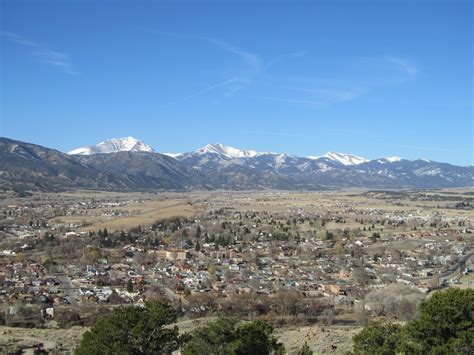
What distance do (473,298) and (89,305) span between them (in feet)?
78.5

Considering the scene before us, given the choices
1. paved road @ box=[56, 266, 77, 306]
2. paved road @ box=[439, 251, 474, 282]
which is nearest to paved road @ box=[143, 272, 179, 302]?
paved road @ box=[56, 266, 77, 306]

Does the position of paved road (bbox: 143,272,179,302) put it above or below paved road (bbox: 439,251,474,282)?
below

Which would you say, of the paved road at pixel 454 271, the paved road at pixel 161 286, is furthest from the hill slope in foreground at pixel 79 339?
the paved road at pixel 454 271

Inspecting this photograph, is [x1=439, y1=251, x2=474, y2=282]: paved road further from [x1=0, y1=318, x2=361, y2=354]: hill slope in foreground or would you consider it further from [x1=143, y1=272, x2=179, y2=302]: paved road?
[x1=0, y1=318, x2=361, y2=354]: hill slope in foreground

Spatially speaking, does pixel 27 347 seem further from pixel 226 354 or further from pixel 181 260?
pixel 181 260

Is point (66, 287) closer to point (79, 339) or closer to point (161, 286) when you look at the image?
point (161, 286)

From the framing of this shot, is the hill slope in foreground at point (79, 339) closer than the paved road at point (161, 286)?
Yes

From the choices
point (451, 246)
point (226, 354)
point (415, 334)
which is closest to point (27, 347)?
point (226, 354)

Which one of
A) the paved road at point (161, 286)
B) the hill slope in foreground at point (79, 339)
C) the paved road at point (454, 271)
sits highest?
the hill slope in foreground at point (79, 339)

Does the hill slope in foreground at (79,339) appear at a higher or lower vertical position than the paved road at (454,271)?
higher

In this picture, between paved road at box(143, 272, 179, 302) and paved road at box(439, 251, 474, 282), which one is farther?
paved road at box(439, 251, 474, 282)

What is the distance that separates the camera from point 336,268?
4769cm

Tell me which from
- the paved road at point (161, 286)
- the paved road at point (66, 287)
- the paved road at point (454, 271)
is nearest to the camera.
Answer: the paved road at point (66, 287)

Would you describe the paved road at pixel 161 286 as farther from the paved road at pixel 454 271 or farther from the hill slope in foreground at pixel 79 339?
the paved road at pixel 454 271
